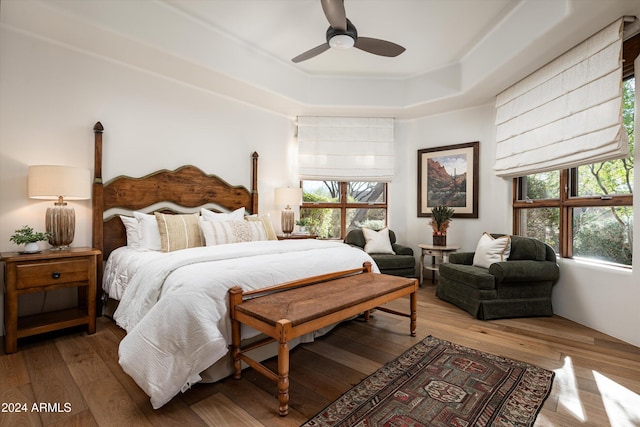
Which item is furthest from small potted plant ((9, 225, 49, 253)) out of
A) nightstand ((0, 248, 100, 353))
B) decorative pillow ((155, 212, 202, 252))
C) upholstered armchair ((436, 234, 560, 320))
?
upholstered armchair ((436, 234, 560, 320))

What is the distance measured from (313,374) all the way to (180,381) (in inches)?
32.2

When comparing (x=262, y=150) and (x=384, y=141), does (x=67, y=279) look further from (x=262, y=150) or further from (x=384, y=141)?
(x=384, y=141)

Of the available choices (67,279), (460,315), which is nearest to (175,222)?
(67,279)

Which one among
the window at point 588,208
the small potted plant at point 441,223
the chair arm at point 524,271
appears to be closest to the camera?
the window at point 588,208

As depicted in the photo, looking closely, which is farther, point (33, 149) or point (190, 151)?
point (190, 151)

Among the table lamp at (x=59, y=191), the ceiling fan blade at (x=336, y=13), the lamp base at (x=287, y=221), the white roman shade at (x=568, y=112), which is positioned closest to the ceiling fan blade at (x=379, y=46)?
the ceiling fan blade at (x=336, y=13)

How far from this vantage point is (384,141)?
5055 millimetres

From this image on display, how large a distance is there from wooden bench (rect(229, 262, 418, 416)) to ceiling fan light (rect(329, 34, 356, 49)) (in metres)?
1.97

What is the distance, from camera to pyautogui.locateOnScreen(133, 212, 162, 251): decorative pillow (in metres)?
3.06

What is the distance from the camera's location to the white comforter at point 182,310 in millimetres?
1677

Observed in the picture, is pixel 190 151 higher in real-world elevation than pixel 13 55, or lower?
lower

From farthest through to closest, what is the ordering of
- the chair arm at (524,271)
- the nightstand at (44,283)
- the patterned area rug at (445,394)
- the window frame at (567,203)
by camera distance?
1. the chair arm at (524,271)
2. the window frame at (567,203)
3. the nightstand at (44,283)
4. the patterned area rug at (445,394)

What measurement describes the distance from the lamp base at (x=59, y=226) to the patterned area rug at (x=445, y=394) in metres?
2.50

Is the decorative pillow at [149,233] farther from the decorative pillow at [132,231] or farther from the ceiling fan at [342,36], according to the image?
the ceiling fan at [342,36]
